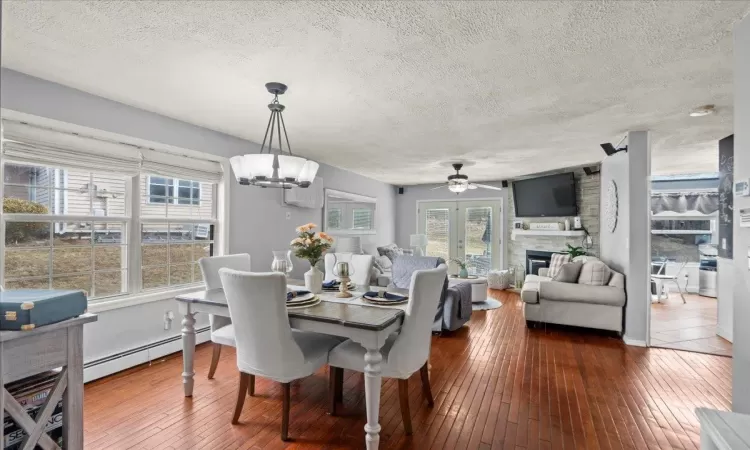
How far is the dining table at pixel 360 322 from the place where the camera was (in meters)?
1.98

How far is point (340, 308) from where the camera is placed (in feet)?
7.57

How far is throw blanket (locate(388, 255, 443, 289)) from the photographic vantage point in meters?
4.01

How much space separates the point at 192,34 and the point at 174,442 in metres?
2.34

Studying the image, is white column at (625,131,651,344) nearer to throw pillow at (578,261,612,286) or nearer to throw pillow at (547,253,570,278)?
throw pillow at (578,261,612,286)

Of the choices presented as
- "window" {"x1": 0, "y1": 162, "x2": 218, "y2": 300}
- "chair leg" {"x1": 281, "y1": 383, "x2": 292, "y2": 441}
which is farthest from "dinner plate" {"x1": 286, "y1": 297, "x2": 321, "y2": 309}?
"window" {"x1": 0, "y1": 162, "x2": 218, "y2": 300}

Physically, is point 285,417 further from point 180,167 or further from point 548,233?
point 548,233

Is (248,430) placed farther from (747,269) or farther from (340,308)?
(747,269)

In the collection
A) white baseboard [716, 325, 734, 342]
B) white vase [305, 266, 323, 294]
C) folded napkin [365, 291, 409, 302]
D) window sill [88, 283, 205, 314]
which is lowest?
white baseboard [716, 325, 734, 342]

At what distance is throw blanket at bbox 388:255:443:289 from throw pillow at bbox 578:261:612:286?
1968mm

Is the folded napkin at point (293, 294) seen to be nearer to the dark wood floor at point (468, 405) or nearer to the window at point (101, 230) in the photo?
the dark wood floor at point (468, 405)

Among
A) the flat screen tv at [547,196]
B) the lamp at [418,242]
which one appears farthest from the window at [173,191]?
the flat screen tv at [547,196]

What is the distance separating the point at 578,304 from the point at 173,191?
4685mm

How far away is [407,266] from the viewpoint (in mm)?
4152

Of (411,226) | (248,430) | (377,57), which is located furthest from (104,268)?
(411,226)
